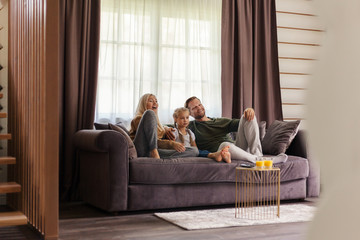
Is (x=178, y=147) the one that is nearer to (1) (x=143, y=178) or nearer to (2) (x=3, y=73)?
(1) (x=143, y=178)

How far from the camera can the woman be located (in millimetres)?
4258

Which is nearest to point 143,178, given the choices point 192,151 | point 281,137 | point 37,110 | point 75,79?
point 192,151

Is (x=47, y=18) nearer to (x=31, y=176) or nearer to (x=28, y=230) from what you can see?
(x=31, y=176)

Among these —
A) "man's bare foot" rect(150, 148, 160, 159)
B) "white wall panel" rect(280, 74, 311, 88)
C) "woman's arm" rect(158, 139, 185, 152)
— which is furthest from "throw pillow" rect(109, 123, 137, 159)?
"white wall panel" rect(280, 74, 311, 88)

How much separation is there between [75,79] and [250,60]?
2.08 meters

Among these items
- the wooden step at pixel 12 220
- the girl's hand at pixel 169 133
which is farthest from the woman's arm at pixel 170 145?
the wooden step at pixel 12 220

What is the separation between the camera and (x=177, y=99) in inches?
217

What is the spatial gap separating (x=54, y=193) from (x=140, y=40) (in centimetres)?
269

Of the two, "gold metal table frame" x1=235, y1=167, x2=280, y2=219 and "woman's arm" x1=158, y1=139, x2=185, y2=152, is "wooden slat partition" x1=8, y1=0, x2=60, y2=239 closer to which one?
"woman's arm" x1=158, y1=139, x2=185, y2=152

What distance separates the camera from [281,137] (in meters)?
4.92

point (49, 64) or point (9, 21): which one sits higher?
point (9, 21)

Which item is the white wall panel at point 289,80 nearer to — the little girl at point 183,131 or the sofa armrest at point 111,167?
the little girl at point 183,131

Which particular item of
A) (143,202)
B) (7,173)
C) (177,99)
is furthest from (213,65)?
(7,173)

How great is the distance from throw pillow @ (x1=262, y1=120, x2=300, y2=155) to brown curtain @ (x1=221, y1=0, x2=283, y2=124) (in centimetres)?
76
